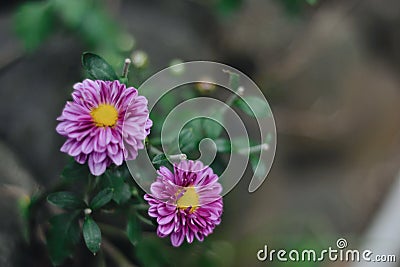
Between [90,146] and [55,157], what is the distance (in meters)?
0.45

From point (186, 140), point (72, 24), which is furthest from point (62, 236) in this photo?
point (72, 24)

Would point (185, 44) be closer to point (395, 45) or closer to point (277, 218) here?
point (277, 218)

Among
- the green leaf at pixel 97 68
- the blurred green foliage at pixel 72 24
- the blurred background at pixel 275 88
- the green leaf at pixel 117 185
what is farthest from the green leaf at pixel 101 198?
the blurred green foliage at pixel 72 24

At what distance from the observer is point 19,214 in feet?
2.52

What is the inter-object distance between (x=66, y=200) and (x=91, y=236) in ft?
0.18

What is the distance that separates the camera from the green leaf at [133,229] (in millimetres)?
654

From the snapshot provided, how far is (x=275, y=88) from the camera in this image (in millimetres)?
1307

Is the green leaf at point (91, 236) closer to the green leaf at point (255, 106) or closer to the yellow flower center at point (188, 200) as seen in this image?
the yellow flower center at point (188, 200)

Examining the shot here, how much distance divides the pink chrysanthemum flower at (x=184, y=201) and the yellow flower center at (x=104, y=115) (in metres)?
0.07

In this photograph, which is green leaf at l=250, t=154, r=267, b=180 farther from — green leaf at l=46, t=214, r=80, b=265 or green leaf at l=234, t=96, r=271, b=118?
green leaf at l=46, t=214, r=80, b=265

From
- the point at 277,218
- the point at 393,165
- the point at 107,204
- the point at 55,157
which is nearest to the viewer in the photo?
the point at 107,204

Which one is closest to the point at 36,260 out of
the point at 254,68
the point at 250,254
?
the point at 250,254

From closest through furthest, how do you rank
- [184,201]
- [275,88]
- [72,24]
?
[184,201], [72,24], [275,88]

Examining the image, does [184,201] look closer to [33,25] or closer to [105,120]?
[105,120]
